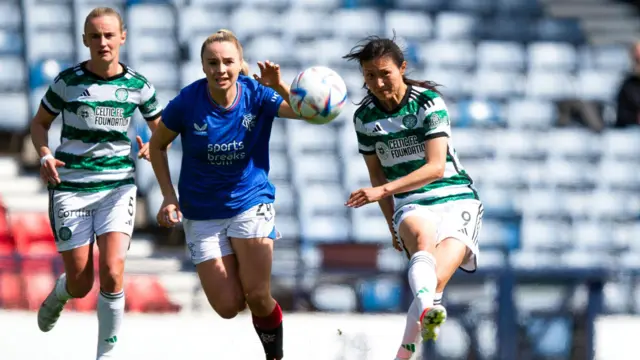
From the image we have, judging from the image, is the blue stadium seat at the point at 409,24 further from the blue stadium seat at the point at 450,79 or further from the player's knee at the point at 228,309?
the player's knee at the point at 228,309

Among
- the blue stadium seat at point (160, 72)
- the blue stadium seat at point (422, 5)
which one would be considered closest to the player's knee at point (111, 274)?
the blue stadium seat at point (160, 72)

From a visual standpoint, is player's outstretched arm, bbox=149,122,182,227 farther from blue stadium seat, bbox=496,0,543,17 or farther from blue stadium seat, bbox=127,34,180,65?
blue stadium seat, bbox=496,0,543,17

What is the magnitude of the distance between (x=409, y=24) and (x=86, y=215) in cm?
703

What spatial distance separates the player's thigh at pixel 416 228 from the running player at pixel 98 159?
1.65 meters

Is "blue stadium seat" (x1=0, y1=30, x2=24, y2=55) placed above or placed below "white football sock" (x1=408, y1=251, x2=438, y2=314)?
above

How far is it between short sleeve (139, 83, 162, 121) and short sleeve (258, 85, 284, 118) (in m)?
0.74

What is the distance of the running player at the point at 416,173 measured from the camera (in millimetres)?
6188

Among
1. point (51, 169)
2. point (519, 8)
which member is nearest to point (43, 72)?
point (51, 169)

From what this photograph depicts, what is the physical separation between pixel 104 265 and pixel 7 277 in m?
2.30

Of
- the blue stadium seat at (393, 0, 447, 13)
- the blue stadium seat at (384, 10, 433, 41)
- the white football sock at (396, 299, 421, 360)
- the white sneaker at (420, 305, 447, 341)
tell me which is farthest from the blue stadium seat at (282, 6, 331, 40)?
the white sneaker at (420, 305, 447, 341)

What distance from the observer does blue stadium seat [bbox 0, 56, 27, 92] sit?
37.4ft

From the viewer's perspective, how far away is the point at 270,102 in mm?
6574

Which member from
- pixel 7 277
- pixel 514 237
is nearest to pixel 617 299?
pixel 514 237

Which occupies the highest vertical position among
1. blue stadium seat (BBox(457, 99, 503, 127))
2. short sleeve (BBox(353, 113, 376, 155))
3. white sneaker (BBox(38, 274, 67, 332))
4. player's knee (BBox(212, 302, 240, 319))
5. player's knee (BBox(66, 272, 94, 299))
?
short sleeve (BBox(353, 113, 376, 155))
